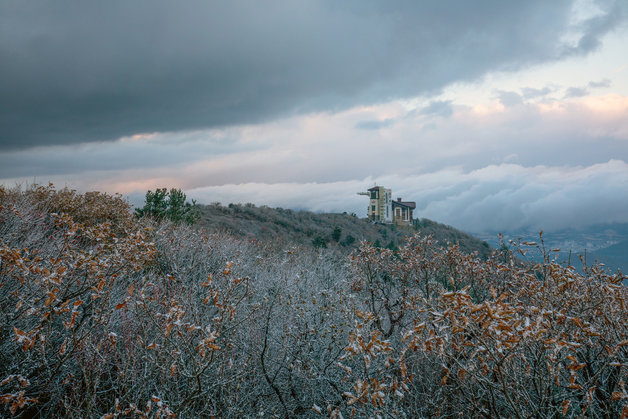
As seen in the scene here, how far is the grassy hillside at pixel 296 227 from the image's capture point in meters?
25.6

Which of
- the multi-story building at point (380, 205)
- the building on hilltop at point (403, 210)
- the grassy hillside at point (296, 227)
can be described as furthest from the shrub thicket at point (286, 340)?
the building on hilltop at point (403, 210)

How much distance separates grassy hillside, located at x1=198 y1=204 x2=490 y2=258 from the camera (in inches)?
1008

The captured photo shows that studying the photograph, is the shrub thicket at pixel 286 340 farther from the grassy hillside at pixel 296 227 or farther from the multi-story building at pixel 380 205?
the multi-story building at pixel 380 205

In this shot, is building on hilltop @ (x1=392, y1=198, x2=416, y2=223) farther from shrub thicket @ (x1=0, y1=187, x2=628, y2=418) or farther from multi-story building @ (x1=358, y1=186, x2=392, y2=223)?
shrub thicket @ (x1=0, y1=187, x2=628, y2=418)

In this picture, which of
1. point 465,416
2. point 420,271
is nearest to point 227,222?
point 420,271

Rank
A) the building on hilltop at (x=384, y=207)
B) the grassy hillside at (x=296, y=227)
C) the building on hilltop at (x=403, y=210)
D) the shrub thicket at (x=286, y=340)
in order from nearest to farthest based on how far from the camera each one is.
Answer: the shrub thicket at (x=286, y=340) < the grassy hillside at (x=296, y=227) < the building on hilltop at (x=384, y=207) < the building on hilltop at (x=403, y=210)

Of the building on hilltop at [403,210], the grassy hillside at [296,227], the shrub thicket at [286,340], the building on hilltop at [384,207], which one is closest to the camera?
the shrub thicket at [286,340]

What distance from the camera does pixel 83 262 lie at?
12.3ft

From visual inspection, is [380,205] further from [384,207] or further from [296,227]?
[296,227]

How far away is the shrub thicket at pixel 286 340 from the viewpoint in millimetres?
2438

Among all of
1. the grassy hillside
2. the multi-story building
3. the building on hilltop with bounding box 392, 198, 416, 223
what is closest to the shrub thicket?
the grassy hillside

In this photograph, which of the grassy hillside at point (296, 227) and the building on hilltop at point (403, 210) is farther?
the building on hilltop at point (403, 210)

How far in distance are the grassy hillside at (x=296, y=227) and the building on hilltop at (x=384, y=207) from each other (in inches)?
527

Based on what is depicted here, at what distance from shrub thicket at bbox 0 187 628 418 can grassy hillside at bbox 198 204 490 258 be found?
49.1ft
